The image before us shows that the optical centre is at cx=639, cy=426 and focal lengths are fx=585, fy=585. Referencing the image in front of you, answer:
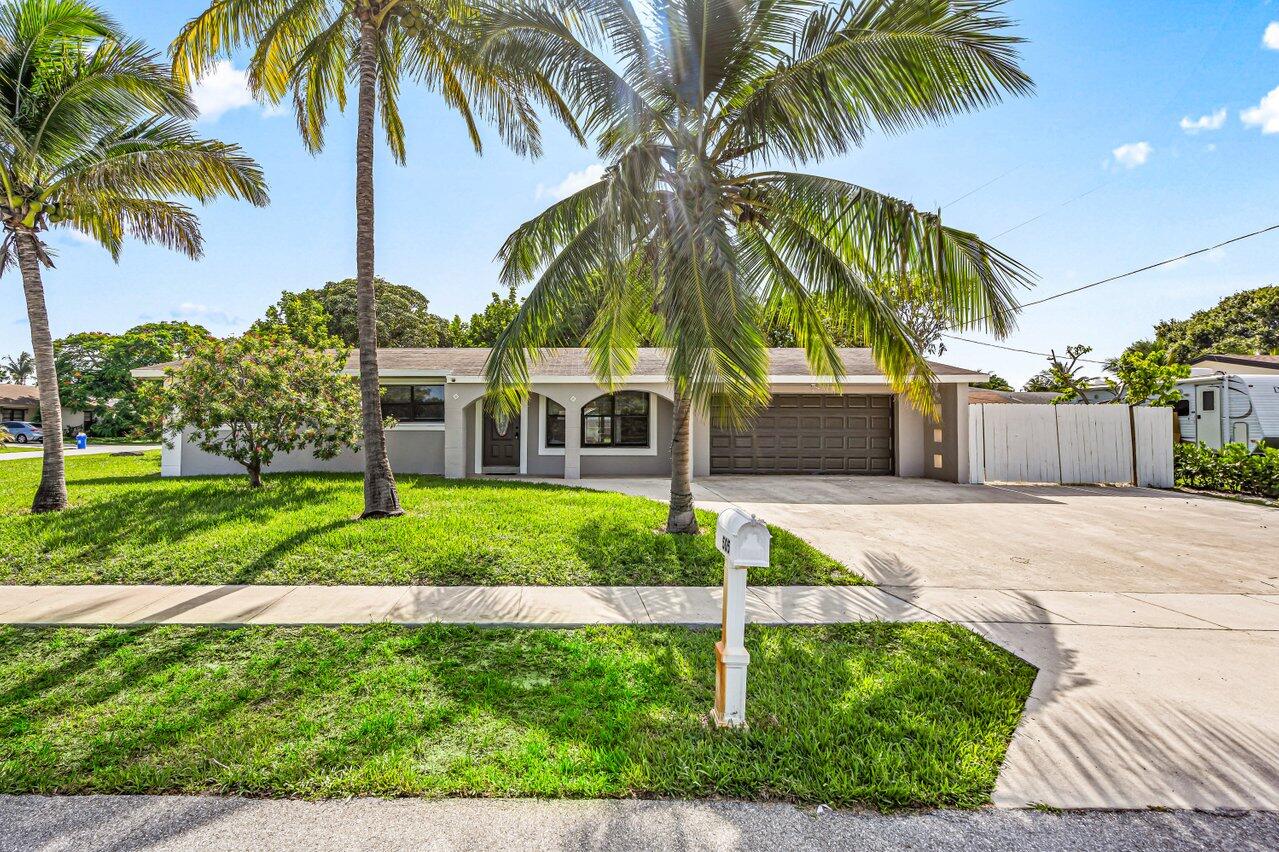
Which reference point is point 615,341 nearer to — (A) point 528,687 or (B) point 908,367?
(B) point 908,367

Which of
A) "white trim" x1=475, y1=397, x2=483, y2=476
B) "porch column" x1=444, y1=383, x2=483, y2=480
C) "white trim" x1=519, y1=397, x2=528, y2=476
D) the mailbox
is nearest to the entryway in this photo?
"white trim" x1=475, y1=397, x2=483, y2=476

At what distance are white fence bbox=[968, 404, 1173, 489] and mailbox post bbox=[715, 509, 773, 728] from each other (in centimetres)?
1334

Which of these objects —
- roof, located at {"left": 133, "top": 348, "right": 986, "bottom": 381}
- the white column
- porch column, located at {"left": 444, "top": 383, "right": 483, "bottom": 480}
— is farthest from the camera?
roof, located at {"left": 133, "top": 348, "right": 986, "bottom": 381}

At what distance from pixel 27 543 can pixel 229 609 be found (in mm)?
4102

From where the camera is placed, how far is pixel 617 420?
1501cm

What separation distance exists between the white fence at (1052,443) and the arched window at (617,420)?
26.2 ft

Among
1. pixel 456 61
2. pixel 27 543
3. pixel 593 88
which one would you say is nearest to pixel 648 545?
pixel 593 88

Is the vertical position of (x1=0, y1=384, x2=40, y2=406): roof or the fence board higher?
(x1=0, y1=384, x2=40, y2=406): roof

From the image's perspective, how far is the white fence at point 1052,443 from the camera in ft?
46.4

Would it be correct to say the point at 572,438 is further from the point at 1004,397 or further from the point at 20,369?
the point at 20,369

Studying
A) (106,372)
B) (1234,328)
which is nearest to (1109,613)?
(1234,328)

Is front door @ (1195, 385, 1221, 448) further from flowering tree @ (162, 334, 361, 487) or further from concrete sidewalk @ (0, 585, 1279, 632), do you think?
flowering tree @ (162, 334, 361, 487)

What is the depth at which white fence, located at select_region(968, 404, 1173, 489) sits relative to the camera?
557 inches

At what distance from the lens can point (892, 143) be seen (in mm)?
6984
